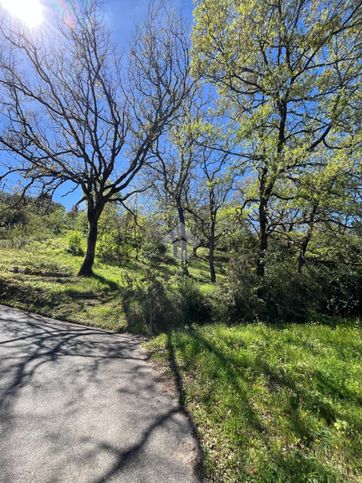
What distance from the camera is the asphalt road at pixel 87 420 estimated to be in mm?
2633

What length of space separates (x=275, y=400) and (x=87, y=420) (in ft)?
8.66

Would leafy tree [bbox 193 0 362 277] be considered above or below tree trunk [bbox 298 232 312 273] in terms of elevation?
above

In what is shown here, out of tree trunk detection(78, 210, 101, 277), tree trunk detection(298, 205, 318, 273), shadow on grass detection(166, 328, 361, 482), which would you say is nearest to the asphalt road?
shadow on grass detection(166, 328, 361, 482)

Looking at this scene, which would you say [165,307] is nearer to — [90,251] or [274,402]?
[274,402]

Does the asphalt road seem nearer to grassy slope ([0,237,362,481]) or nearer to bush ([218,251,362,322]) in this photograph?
grassy slope ([0,237,362,481])

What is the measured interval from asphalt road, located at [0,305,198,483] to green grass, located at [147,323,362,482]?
1.46ft

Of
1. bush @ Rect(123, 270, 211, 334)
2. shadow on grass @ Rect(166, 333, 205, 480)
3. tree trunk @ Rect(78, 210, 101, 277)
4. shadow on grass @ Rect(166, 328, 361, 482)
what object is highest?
tree trunk @ Rect(78, 210, 101, 277)

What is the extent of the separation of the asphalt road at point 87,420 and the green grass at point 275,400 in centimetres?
45

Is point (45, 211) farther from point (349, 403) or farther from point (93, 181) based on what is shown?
point (349, 403)

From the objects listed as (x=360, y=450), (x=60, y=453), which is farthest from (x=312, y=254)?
(x=60, y=453)

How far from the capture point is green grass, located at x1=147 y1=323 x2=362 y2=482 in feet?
8.50

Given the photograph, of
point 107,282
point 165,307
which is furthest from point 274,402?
point 107,282

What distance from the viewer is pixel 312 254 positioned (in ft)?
34.5

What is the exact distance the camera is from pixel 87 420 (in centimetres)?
342
